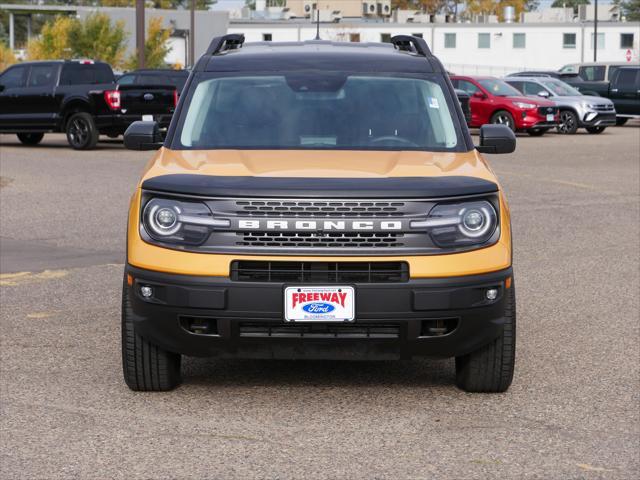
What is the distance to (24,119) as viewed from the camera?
27906mm

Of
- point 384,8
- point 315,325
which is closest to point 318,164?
point 315,325

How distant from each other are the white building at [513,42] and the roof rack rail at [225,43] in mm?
77077

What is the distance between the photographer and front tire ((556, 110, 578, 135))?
3625cm

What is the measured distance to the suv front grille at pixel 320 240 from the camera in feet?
20.3

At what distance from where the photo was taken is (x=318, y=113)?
745cm

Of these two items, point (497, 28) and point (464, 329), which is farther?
point (497, 28)

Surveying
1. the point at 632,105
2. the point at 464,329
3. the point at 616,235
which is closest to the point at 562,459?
→ the point at 464,329

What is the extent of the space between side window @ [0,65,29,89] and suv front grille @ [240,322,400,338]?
22947 mm

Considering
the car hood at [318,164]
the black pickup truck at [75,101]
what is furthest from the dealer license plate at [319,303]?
the black pickup truck at [75,101]

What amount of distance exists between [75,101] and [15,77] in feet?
5.60

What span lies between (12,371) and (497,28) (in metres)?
85.3

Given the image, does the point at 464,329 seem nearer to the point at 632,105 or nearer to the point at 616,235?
the point at 616,235

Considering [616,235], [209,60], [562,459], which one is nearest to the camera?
[562,459]

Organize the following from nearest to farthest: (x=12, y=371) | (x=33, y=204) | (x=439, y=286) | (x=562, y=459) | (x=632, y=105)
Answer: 1. (x=562, y=459)
2. (x=439, y=286)
3. (x=12, y=371)
4. (x=33, y=204)
5. (x=632, y=105)
